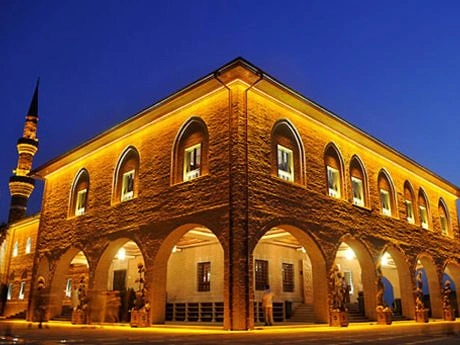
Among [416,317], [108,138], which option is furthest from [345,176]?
[108,138]

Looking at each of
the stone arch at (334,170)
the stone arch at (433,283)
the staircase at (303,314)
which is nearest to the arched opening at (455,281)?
the stone arch at (433,283)

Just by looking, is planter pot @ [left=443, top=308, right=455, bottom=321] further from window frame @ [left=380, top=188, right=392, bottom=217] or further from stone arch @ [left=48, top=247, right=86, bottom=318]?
Answer: stone arch @ [left=48, top=247, right=86, bottom=318]

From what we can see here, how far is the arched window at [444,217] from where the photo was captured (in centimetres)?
2335

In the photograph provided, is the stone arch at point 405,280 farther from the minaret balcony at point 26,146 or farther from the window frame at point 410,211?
the minaret balcony at point 26,146

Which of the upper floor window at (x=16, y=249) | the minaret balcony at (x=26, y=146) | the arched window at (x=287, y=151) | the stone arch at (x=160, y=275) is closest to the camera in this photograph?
the stone arch at (x=160, y=275)

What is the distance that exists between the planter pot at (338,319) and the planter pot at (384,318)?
2.39 meters

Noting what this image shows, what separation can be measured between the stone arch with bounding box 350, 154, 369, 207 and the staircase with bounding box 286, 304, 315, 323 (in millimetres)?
4631

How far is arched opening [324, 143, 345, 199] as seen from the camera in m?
15.9

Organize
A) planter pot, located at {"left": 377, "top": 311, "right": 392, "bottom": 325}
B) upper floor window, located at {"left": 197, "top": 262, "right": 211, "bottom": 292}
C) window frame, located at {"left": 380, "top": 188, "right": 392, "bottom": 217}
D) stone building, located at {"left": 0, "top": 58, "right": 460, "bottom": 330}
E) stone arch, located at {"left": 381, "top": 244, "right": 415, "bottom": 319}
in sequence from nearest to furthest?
1. stone building, located at {"left": 0, "top": 58, "right": 460, "bottom": 330}
2. planter pot, located at {"left": 377, "top": 311, "right": 392, "bottom": 325}
3. upper floor window, located at {"left": 197, "top": 262, "right": 211, "bottom": 292}
4. stone arch, located at {"left": 381, "top": 244, "right": 415, "bottom": 319}
5. window frame, located at {"left": 380, "top": 188, "right": 392, "bottom": 217}

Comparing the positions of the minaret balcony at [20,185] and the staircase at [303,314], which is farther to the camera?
the minaret balcony at [20,185]

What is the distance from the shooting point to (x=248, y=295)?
11.1 metres

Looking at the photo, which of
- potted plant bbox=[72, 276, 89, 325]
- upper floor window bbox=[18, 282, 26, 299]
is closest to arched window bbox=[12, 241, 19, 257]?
upper floor window bbox=[18, 282, 26, 299]

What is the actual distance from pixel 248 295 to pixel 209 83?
20.5 feet

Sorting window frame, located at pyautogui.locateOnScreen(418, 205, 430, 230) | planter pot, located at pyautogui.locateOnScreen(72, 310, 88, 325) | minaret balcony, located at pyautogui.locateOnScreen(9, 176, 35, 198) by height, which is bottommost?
planter pot, located at pyautogui.locateOnScreen(72, 310, 88, 325)
